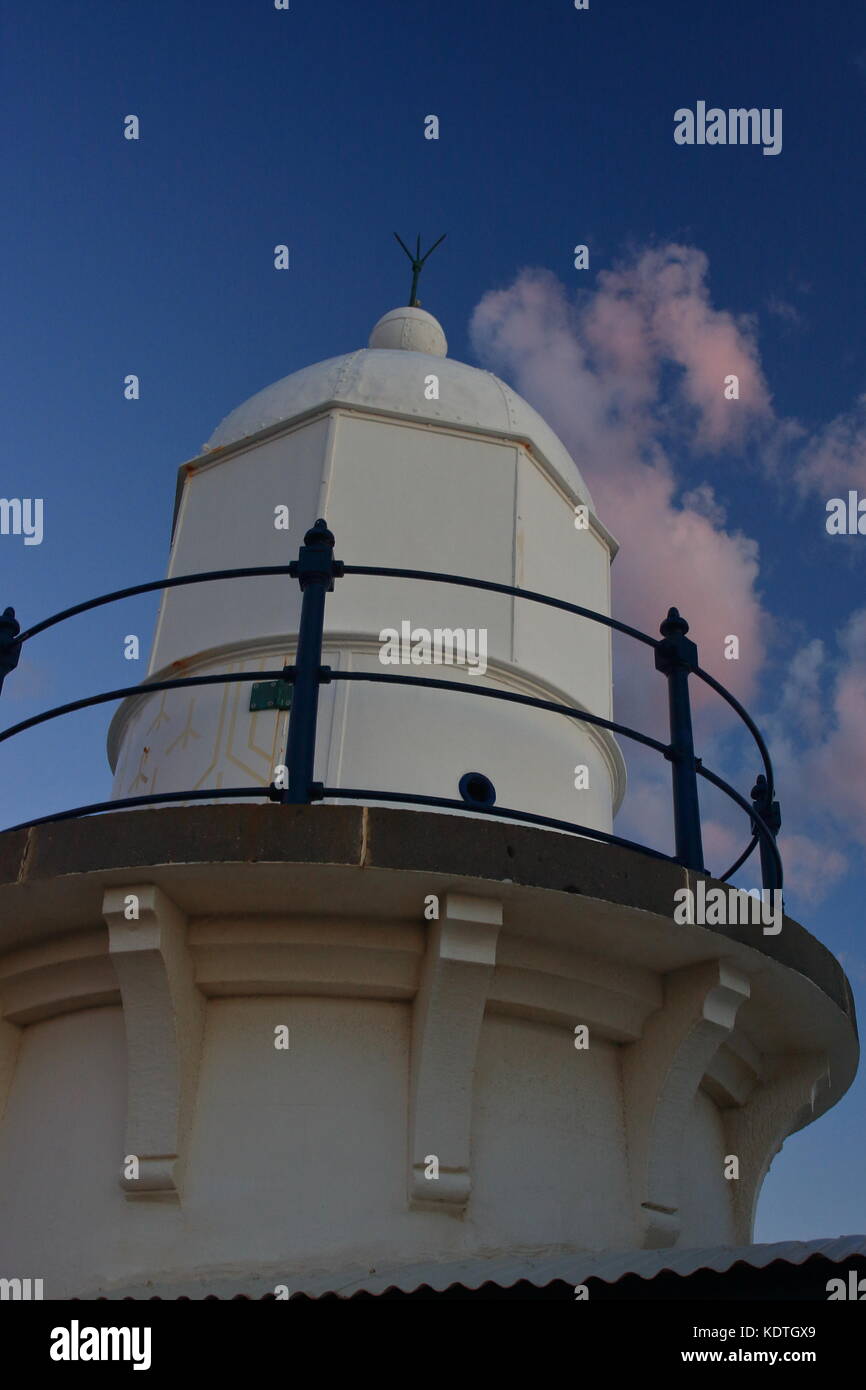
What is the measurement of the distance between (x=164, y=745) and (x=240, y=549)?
53.3 inches

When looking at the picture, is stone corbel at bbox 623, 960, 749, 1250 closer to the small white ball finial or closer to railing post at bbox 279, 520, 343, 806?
railing post at bbox 279, 520, 343, 806

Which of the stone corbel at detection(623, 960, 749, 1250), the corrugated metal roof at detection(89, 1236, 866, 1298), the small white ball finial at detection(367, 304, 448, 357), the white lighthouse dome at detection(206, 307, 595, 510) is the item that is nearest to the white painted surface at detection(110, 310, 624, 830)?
the white lighthouse dome at detection(206, 307, 595, 510)

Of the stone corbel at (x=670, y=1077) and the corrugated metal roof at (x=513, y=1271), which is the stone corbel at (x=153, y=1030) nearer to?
the corrugated metal roof at (x=513, y=1271)

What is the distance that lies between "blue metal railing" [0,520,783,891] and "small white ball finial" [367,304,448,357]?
372 centimetres


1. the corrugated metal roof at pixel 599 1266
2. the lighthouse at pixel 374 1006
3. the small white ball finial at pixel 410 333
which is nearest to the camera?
the corrugated metal roof at pixel 599 1266

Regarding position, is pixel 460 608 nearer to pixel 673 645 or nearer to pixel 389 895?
pixel 673 645

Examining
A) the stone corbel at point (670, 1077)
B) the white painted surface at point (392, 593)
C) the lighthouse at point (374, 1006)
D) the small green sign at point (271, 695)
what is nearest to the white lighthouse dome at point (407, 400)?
the white painted surface at point (392, 593)

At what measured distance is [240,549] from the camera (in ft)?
26.1

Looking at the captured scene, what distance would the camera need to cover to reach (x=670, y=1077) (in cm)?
605

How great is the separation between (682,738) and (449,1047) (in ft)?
5.60

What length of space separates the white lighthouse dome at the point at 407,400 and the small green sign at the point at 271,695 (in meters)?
2.08

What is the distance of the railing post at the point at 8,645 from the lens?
21.3 feet

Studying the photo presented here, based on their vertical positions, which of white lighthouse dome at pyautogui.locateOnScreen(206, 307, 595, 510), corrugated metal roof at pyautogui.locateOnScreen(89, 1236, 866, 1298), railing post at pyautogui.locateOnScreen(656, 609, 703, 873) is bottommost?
corrugated metal roof at pyautogui.locateOnScreen(89, 1236, 866, 1298)

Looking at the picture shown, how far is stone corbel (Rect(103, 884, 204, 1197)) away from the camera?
5.45 meters
